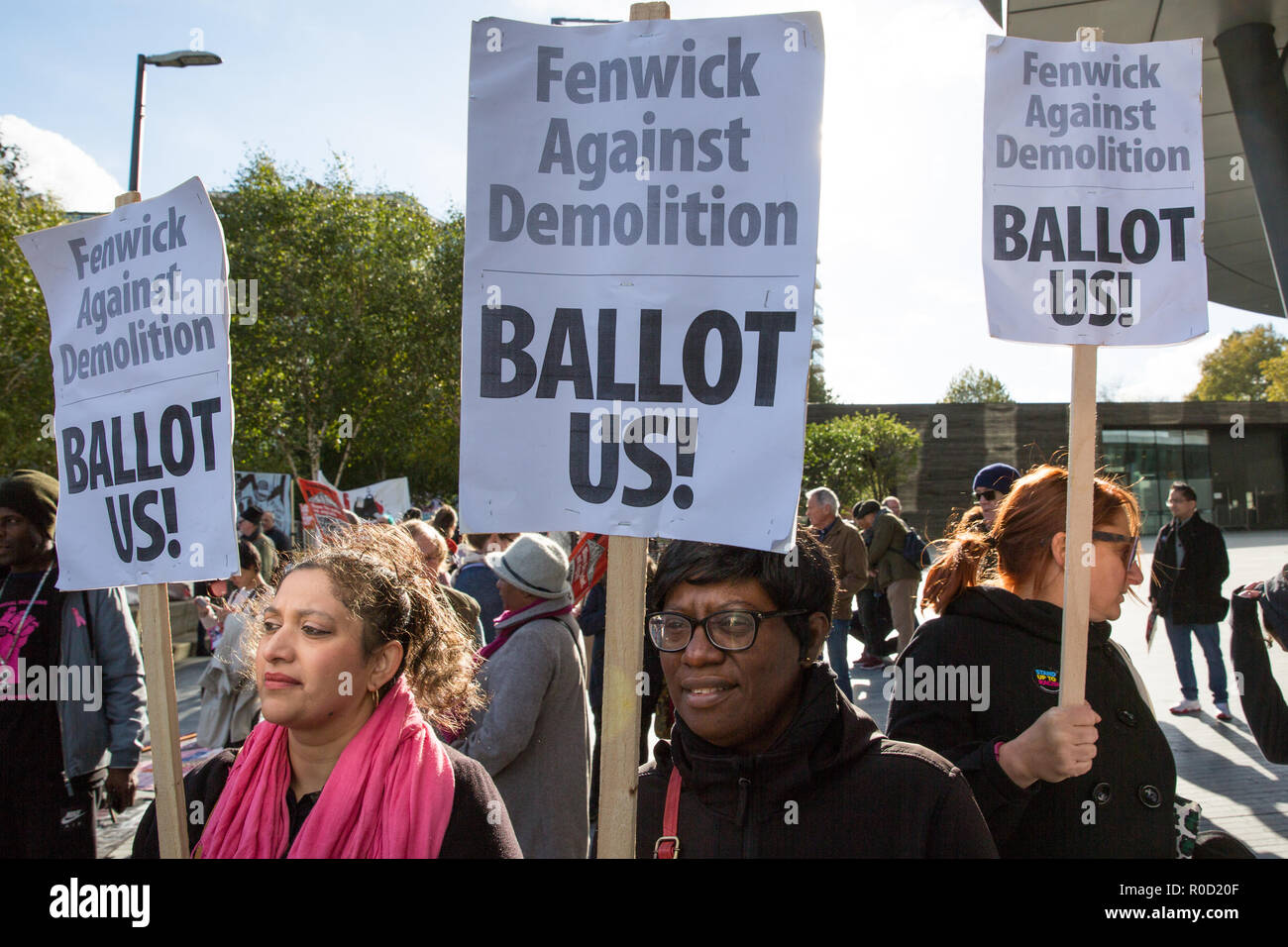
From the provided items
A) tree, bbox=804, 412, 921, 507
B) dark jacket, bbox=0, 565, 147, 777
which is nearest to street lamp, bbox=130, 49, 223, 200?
dark jacket, bbox=0, 565, 147, 777

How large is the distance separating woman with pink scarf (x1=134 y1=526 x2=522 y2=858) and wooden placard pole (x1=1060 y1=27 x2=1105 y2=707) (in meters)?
1.30

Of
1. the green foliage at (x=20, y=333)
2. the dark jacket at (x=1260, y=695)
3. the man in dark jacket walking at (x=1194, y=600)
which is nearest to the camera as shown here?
the dark jacket at (x=1260, y=695)

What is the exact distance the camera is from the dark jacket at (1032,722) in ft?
7.36

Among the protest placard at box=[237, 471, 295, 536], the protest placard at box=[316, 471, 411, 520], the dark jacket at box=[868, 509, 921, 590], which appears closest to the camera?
the dark jacket at box=[868, 509, 921, 590]

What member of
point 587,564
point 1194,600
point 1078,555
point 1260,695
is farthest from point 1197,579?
point 1078,555

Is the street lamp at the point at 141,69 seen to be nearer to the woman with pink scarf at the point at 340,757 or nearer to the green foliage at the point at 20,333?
the green foliage at the point at 20,333

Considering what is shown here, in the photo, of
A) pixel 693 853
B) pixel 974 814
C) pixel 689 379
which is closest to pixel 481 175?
pixel 689 379

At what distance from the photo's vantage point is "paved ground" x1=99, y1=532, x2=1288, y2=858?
521 cm

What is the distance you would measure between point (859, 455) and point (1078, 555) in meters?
27.9

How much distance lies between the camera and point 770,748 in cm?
187

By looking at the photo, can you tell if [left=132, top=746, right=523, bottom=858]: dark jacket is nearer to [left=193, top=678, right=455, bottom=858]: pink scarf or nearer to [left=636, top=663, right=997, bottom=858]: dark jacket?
[left=193, top=678, right=455, bottom=858]: pink scarf

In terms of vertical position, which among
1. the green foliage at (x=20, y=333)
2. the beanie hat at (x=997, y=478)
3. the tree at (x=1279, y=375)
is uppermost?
the tree at (x=1279, y=375)

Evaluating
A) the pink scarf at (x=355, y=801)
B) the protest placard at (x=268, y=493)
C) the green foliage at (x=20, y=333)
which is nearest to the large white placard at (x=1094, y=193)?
the pink scarf at (x=355, y=801)
